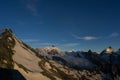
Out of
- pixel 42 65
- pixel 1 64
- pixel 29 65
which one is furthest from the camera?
pixel 42 65

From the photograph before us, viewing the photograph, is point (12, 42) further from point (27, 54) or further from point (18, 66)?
point (18, 66)

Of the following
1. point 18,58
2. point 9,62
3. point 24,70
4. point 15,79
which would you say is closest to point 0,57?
point 9,62

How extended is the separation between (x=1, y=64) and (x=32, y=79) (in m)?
20.0

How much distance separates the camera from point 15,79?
9988 centimetres

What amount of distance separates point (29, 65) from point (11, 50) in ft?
49.1

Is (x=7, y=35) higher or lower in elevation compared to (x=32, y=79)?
higher

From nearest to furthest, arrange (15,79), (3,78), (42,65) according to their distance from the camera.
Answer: (3,78)
(15,79)
(42,65)

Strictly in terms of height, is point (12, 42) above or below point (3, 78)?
above

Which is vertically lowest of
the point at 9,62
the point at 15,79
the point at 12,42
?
the point at 15,79

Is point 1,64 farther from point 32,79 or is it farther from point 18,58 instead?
point 18,58

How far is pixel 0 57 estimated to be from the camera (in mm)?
144625

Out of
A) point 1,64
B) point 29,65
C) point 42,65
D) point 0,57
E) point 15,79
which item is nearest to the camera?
point 15,79

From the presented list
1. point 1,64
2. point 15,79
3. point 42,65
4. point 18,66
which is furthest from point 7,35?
point 15,79

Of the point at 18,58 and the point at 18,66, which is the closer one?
the point at 18,66
